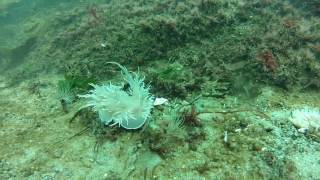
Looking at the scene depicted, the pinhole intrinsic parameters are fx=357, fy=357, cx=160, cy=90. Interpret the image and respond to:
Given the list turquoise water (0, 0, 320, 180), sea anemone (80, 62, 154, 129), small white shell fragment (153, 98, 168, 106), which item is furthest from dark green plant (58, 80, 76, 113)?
small white shell fragment (153, 98, 168, 106)

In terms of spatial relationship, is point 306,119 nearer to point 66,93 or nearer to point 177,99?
point 177,99

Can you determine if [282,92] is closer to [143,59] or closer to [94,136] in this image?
[143,59]

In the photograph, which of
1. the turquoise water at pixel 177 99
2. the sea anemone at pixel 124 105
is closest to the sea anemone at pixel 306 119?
the turquoise water at pixel 177 99

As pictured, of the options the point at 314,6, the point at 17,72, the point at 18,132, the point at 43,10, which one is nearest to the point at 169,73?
the point at 18,132

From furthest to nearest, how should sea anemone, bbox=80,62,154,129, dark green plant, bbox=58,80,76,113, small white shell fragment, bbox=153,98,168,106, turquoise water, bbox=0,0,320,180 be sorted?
1. dark green plant, bbox=58,80,76,113
2. small white shell fragment, bbox=153,98,168,106
3. sea anemone, bbox=80,62,154,129
4. turquoise water, bbox=0,0,320,180

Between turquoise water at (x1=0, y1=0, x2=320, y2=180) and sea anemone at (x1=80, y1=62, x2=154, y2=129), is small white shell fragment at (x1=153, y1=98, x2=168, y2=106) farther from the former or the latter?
sea anemone at (x1=80, y1=62, x2=154, y2=129)

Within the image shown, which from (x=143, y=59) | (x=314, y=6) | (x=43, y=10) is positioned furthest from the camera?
(x=43, y=10)
